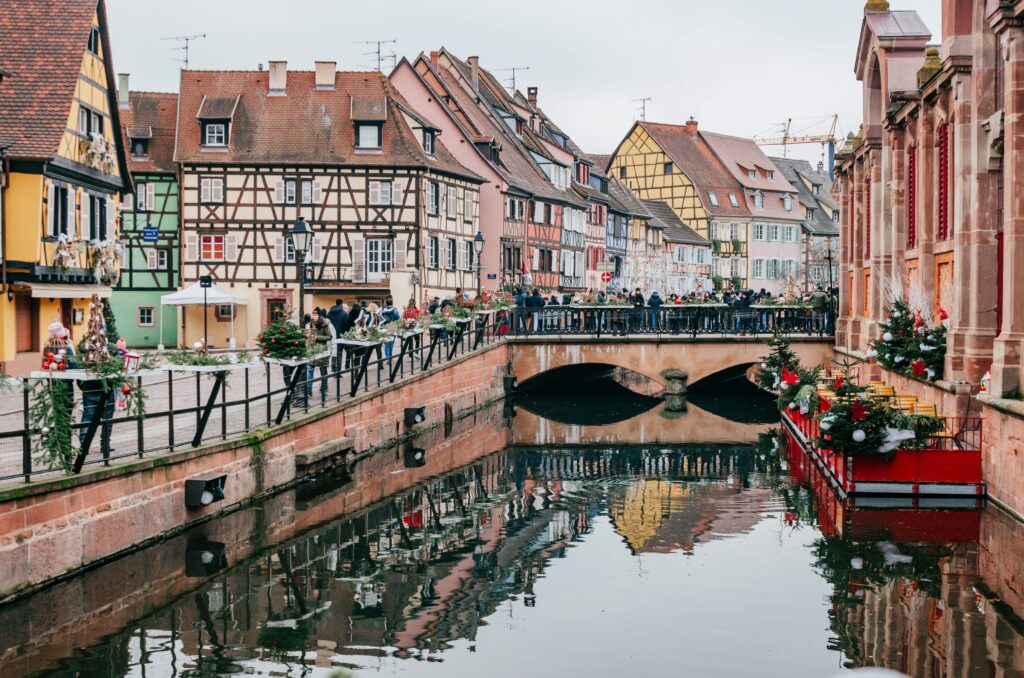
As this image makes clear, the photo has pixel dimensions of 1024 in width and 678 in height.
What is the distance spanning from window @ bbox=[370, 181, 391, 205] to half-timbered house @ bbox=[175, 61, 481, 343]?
0.12 feet

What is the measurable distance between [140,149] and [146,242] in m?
3.58

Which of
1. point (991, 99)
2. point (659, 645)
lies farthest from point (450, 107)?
point (659, 645)

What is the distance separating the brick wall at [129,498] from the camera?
51.2 ft

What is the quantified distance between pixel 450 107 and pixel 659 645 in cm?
4899

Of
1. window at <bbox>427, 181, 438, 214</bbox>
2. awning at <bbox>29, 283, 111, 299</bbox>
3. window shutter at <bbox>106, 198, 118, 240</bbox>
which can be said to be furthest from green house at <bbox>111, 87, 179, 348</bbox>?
awning at <bbox>29, 283, 111, 299</bbox>

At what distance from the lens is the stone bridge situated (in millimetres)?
44906

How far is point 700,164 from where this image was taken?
94.9 m

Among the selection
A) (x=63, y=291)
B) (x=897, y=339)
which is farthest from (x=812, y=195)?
(x=63, y=291)

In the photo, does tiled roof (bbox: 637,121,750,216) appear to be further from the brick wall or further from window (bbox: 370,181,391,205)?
the brick wall

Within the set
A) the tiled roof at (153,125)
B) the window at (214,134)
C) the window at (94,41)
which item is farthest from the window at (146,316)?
the window at (94,41)

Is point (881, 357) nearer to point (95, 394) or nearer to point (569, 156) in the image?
point (95, 394)

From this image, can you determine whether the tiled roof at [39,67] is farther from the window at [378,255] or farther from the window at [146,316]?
the window at [146,316]

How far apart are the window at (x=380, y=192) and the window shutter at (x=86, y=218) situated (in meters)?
16.1

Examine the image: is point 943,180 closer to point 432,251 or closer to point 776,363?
point 776,363
